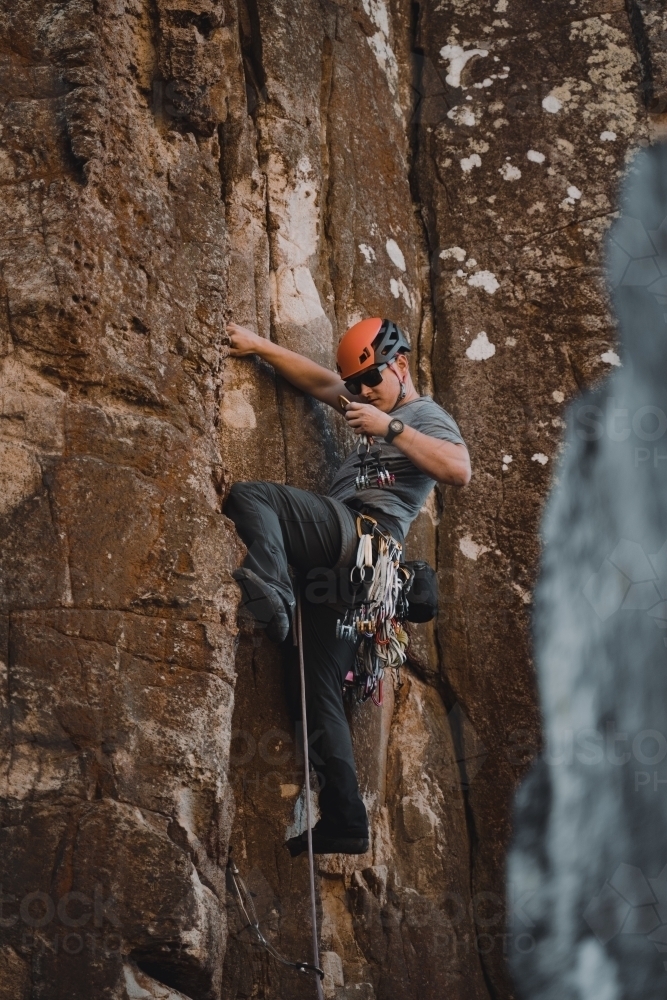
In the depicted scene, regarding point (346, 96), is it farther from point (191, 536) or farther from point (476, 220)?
point (191, 536)

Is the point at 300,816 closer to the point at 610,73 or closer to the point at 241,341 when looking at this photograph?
the point at 241,341

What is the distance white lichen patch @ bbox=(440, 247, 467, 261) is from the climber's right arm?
1598mm

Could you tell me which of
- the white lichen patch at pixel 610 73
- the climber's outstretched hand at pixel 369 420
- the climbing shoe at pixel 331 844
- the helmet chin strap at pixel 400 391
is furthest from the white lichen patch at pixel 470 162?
the climbing shoe at pixel 331 844

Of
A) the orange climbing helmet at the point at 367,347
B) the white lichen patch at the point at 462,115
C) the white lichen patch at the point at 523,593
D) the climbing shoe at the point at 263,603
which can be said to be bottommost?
the climbing shoe at the point at 263,603

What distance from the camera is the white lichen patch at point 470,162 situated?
7047mm

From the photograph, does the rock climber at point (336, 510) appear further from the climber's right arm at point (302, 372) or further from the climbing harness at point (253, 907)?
the climbing harness at point (253, 907)

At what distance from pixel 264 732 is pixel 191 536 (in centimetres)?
106

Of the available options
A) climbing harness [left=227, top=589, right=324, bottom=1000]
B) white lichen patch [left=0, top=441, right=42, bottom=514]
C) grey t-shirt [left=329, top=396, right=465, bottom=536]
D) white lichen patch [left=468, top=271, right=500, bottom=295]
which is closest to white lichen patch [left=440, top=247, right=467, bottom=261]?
white lichen patch [left=468, top=271, right=500, bottom=295]

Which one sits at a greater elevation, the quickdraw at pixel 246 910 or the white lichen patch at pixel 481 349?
the white lichen patch at pixel 481 349

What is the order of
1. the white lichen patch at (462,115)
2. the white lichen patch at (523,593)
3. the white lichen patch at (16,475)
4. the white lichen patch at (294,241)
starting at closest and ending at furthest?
1. the white lichen patch at (16,475)
2. the white lichen patch at (294,241)
3. the white lichen patch at (523,593)
4. the white lichen patch at (462,115)

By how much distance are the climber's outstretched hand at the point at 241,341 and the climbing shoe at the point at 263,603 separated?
119 cm

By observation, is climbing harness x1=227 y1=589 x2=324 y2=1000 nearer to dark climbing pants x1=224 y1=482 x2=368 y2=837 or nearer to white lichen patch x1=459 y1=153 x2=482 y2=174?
dark climbing pants x1=224 y1=482 x2=368 y2=837

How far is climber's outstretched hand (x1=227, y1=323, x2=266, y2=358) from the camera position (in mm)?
5422

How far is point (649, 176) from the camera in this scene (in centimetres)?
693
